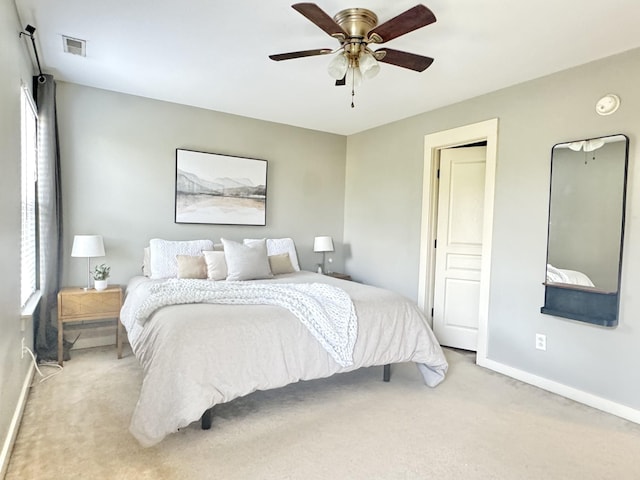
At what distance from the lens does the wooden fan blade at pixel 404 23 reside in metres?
1.84

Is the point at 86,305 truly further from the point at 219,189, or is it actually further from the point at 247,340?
the point at 247,340

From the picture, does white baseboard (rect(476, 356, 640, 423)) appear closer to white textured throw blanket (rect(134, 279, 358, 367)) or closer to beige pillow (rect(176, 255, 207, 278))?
white textured throw blanket (rect(134, 279, 358, 367))

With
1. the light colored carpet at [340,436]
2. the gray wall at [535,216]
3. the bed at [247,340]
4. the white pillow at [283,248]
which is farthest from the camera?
the white pillow at [283,248]

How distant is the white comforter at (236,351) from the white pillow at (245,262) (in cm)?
84

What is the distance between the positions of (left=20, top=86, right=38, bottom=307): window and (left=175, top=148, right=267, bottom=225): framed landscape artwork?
1222mm

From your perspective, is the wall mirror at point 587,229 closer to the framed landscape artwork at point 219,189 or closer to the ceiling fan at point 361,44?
the ceiling fan at point 361,44

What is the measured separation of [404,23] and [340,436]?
2.29 m

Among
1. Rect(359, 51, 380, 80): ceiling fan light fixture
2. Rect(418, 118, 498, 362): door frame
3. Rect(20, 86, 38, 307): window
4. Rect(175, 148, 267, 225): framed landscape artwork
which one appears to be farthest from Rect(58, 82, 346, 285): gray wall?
Rect(359, 51, 380, 80): ceiling fan light fixture

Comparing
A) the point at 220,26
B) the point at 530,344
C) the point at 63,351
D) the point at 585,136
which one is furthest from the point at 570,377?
the point at 63,351

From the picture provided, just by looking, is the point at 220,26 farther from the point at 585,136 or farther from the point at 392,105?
the point at 585,136

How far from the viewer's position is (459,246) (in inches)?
157

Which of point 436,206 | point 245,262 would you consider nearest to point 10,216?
point 245,262

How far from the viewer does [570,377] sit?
2869mm

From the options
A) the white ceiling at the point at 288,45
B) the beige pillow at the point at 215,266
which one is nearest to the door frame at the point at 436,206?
the white ceiling at the point at 288,45
